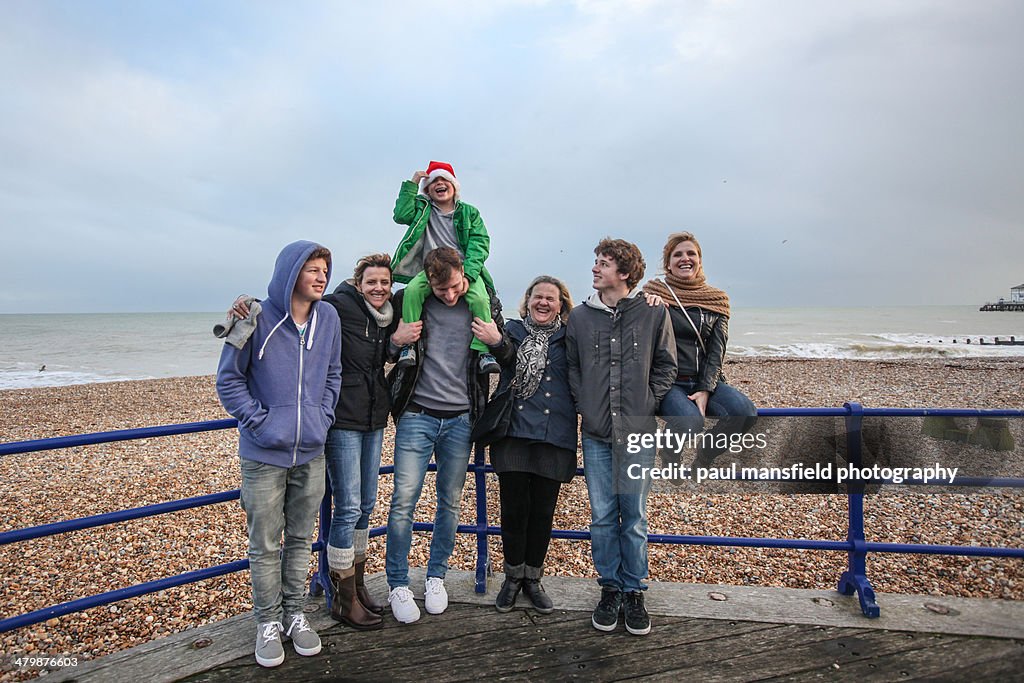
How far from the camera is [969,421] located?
11.4 ft

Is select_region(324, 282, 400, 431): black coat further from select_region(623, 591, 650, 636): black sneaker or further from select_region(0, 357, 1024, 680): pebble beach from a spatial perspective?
select_region(0, 357, 1024, 680): pebble beach

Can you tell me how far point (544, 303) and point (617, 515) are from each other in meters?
1.21

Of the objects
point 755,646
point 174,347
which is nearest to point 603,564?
point 755,646

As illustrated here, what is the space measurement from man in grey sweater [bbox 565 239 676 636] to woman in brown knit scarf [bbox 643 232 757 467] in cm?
14

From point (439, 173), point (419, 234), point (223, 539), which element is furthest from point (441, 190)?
point (223, 539)

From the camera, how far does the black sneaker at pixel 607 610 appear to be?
2.79 meters

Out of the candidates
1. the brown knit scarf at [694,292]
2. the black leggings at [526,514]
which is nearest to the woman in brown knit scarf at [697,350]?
the brown knit scarf at [694,292]

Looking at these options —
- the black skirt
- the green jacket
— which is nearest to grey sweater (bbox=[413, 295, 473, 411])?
the black skirt

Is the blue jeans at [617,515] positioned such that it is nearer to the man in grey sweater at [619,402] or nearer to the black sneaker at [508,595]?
the man in grey sweater at [619,402]

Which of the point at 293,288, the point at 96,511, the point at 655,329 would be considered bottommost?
the point at 96,511

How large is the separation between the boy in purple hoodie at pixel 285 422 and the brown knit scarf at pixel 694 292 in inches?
71.4

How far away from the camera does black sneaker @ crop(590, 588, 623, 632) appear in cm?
279

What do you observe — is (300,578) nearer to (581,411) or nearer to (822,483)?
(581,411)

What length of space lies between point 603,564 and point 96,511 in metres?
6.97
